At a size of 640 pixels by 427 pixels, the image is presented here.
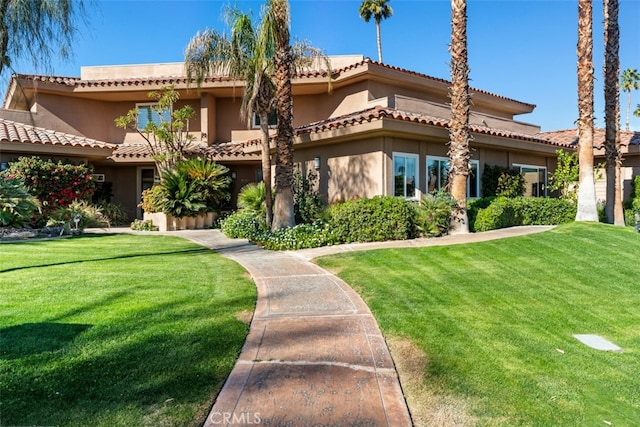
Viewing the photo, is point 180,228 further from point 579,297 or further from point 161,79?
point 579,297

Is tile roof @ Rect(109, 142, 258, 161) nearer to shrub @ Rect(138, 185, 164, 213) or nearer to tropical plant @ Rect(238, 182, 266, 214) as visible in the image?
shrub @ Rect(138, 185, 164, 213)

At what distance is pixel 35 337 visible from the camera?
4480mm

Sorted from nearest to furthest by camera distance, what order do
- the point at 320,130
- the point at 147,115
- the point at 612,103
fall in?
1. the point at 320,130
2. the point at 612,103
3. the point at 147,115

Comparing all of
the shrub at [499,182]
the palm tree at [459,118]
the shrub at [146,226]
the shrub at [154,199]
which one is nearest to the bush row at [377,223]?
the palm tree at [459,118]

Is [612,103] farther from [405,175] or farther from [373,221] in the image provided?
[373,221]

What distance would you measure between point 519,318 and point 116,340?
5238mm

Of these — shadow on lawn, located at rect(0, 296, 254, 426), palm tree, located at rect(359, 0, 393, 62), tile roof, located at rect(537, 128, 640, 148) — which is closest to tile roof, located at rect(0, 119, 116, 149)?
shadow on lawn, located at rect(0, 296, 254, 426)

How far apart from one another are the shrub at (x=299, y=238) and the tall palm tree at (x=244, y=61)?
2.24m

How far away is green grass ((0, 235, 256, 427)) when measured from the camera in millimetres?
3209

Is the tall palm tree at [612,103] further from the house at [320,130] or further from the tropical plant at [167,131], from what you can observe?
the tropical plant at [167,131]

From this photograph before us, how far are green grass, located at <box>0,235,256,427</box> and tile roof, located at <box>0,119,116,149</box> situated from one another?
10635 millimetres

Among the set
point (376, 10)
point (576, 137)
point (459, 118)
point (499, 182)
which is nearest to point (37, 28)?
point (459, 118)

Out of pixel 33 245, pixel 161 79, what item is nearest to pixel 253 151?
pixel 161 79

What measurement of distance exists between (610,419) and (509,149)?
15.9 meters
